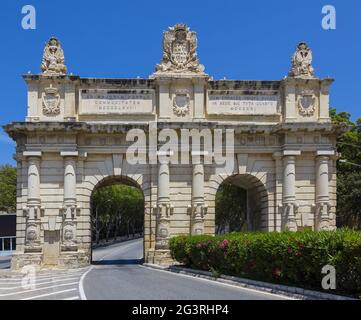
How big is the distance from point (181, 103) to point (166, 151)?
304cm

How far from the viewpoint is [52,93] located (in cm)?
3822

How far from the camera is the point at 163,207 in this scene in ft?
124

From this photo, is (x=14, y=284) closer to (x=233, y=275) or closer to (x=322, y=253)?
(x=233, y=275)

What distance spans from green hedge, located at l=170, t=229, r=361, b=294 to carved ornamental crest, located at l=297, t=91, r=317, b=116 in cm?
1268

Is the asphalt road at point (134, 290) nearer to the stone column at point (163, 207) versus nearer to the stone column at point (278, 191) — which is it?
the stone column at point (163, 207)

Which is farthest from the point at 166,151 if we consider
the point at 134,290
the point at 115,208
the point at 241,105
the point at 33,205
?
the point at 115,208

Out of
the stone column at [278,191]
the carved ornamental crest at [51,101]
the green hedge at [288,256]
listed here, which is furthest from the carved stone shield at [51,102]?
the stone column at [278,191]

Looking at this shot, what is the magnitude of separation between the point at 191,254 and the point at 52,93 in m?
13.5

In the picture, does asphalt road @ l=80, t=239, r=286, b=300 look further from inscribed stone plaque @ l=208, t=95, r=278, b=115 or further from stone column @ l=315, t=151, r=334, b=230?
inscribed stone plaque @ l=208, t=95, r=278, b=115

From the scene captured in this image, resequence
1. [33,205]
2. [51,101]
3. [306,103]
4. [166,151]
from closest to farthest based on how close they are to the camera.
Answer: [33,205]
[51,101]
[166,151]
[306,103]

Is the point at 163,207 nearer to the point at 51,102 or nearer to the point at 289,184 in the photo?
the point at 289,184

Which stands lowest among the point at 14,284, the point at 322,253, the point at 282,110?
the point at 14,284

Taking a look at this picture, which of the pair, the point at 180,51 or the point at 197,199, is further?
the point at 180,51
